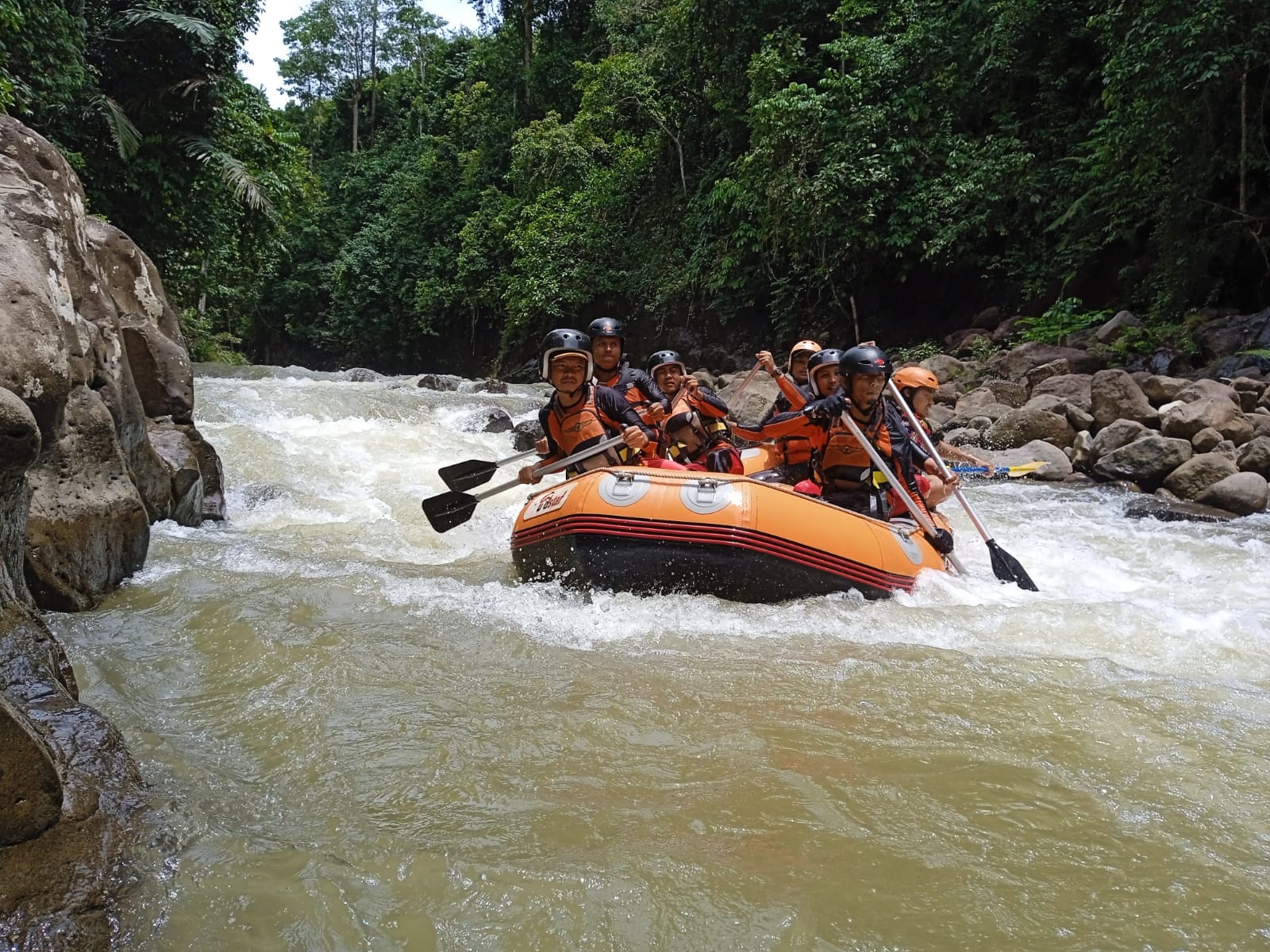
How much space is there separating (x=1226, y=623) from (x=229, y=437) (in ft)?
25.5

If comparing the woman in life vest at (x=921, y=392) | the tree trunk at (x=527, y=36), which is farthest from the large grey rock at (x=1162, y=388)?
the tree trunk at (x=527, y=36)

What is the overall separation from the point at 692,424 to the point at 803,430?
736 mm

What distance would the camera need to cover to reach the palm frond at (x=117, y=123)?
10133 millimetres

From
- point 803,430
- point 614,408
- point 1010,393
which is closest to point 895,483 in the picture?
point 803,430

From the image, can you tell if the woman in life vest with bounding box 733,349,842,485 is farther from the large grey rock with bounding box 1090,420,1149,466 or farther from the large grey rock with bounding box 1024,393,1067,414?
the large grey rock with bounding box 1024,393,1067,414

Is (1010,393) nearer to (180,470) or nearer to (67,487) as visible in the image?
(180,470)

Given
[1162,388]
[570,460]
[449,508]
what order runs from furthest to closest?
[1162,388], [449,508], [570,460]

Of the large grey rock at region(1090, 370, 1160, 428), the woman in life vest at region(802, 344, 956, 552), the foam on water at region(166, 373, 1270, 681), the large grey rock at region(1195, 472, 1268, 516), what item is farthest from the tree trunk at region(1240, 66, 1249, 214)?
the woman in life vest at region(802, 344, 956, 552)

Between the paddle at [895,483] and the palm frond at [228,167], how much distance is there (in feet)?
→ 33.1

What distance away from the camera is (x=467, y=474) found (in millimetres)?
5277

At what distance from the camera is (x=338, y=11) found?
111 ft

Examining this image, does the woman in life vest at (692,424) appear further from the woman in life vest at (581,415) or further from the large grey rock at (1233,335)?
the large grey rock at (1233,335)

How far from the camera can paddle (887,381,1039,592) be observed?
177 inches

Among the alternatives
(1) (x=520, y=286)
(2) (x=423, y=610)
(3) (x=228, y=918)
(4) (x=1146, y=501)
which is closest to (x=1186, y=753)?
(3) (x=228, y=918)
